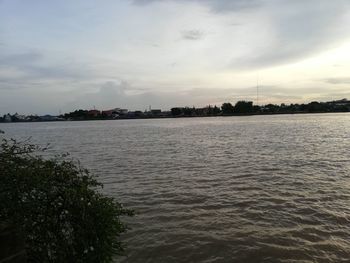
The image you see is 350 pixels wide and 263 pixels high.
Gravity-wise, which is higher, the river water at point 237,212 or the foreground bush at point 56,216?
the foreground bush at point 56,216

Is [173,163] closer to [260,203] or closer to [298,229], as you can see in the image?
[260,203]

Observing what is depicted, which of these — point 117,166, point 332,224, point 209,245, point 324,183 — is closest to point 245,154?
point 117,166

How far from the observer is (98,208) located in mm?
5141

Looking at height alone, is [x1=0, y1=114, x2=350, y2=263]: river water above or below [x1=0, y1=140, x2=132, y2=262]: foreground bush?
below

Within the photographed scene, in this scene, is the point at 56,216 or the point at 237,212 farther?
the point at 237,212

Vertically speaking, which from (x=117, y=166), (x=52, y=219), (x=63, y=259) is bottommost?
(x=117, y=166)

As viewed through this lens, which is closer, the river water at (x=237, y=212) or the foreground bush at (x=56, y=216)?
the foreground bush at (x=56, y=216)

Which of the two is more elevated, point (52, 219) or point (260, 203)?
point (52, 219)

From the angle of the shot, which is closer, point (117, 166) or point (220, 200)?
point (220, 200)

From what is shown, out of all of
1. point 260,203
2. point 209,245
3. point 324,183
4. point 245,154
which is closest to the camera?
point 209,245

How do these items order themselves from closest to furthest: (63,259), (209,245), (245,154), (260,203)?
(63,259) < (209,245) < (260,203) < (245,154)

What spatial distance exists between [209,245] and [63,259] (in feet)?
18.8

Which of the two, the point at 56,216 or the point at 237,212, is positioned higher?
the point at 56,216

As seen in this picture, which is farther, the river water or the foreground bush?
the river water
